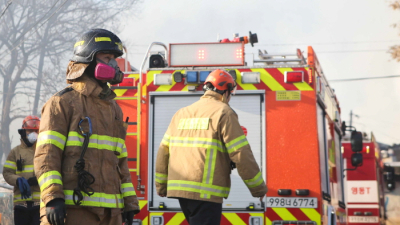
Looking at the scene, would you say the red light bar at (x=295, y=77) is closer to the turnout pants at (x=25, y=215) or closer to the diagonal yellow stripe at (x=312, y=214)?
the diagonal yellow stripe at (x=312, y=214)

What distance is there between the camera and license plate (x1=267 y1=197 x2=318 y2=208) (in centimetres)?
550

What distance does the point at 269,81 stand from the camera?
231 inches

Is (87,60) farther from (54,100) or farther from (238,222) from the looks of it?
(238,222)

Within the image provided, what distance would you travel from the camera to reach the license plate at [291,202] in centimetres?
550

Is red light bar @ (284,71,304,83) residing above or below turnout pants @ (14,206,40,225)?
above

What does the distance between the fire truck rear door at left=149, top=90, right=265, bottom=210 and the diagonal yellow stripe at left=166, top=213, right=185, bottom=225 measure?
3.6 inches

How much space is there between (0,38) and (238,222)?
66.0 ft

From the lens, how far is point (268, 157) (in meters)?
5.68

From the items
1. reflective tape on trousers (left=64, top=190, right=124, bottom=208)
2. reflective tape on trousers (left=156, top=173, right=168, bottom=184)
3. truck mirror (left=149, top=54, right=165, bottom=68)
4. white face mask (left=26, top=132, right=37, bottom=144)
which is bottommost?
reflective tape on trousers (left=64, top=190, right=124, bottom=208)

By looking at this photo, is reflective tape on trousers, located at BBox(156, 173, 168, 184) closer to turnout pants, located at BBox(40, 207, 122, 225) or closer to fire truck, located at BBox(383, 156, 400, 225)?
turnout pants, located at BBox(40, 207, 122, 225)

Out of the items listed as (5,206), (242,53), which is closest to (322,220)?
(242,53)

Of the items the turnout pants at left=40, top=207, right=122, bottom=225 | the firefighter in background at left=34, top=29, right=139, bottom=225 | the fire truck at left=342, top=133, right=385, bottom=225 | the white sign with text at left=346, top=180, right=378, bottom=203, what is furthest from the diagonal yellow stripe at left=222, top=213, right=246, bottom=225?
the white sign with text at left=346, top=180, right=378, bottom=203

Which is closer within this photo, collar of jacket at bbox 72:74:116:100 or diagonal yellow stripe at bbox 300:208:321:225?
collar of jacket at bbox 72:74:116:100

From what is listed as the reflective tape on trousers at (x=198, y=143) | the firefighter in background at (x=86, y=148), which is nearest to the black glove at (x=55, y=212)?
the firefighter in background at (x=86, y=148)
